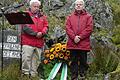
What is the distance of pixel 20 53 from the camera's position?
35.1 ft

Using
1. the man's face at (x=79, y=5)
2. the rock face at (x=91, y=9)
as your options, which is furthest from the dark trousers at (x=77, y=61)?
the rock face at (x=91, y=9)

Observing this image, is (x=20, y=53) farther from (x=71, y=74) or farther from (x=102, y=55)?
(x=102, y=55)

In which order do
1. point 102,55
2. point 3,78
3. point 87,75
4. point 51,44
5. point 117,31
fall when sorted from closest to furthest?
point 3,78 < point 87,75 < point 102,55 < point 51,44 < point 117,31

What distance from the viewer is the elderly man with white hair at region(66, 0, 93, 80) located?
9.98 m

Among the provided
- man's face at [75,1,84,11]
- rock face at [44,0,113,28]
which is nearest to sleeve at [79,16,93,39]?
man's face at [75,1,84,11]

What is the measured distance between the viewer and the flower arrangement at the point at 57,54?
35.4ft

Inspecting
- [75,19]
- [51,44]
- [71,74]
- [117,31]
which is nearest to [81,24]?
[75,19]

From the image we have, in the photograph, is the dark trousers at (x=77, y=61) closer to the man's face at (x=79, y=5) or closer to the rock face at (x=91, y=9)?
the man's face at (x=79, y=5)

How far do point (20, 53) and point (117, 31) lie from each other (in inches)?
177

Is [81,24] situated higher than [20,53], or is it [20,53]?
[81,24]

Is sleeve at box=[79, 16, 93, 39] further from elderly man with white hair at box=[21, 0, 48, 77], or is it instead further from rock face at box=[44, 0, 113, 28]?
rock face at box=[44, 0, 113, 28]

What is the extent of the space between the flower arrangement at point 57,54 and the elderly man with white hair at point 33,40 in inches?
26.7

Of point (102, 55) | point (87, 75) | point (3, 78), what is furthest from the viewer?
point (102, 55)

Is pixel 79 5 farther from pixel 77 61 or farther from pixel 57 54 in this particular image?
pixel 57 54
